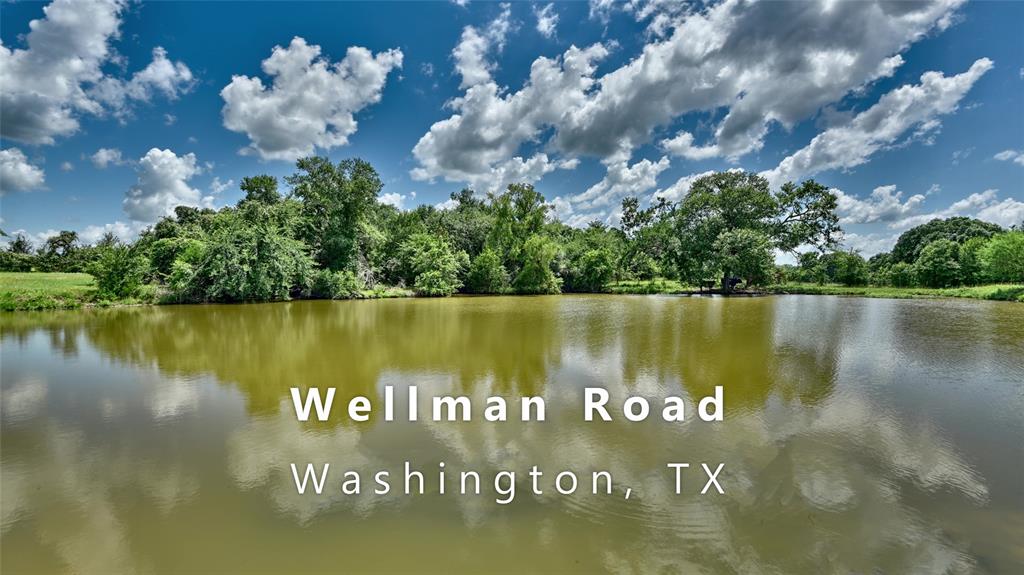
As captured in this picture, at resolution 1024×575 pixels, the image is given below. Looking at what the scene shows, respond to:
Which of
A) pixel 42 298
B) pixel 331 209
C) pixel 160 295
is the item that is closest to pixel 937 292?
pixel 331 209

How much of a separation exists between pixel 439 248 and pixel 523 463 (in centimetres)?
3233

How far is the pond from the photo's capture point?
336 centimetres

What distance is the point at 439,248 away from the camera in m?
36.2

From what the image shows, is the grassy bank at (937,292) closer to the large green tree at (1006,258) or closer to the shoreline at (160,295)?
the shoreline at (160,295)

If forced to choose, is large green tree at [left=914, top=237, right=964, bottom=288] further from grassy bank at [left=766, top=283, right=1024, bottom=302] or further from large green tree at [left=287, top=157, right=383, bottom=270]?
large green tree at [left=287, top=157, right=383, bottom=270]

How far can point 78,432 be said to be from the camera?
6.01m

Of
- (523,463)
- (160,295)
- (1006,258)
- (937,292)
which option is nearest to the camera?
(523,463)

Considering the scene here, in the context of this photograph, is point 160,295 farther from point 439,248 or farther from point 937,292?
point 937,292

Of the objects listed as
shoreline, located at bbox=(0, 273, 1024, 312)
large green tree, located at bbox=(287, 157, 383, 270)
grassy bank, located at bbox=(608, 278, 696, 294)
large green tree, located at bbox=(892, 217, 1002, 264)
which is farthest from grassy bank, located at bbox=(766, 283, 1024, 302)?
large green tree, located at bbox=(287, 157, 383, 270)

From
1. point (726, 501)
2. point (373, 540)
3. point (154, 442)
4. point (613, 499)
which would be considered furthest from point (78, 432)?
point (726, 501)

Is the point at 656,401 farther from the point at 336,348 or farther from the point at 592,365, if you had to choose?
the point at 336,348

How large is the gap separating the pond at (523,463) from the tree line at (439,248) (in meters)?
17.3

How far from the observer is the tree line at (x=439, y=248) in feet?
89.1

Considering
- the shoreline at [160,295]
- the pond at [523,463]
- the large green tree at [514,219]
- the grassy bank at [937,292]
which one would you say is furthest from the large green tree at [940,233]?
the pond at [523,463]
